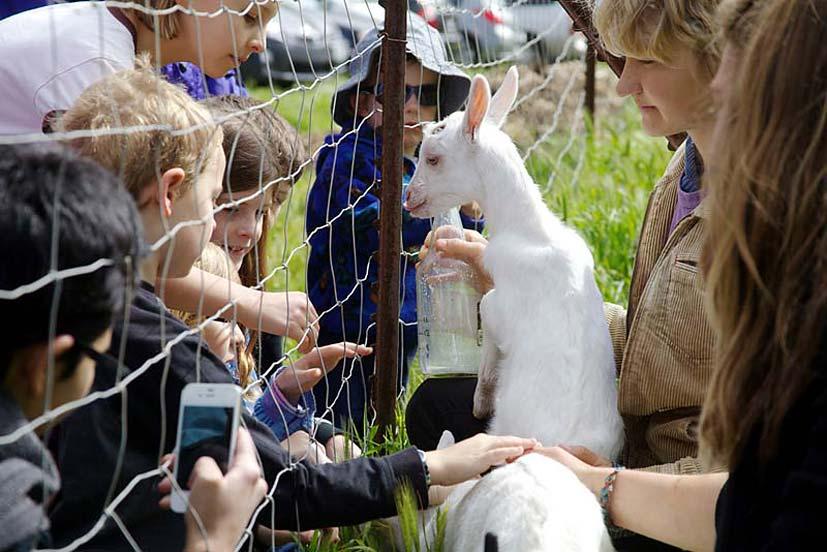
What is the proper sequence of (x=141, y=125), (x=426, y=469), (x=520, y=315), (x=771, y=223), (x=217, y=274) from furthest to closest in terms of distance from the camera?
(x=520, y=315) → (x=217, y=274) → (x=426, y=469) → (x=141, y=125) → (x=771, y=223)

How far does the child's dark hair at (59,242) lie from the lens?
1332 millimetres

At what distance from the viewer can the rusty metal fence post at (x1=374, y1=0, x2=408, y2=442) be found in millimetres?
2598

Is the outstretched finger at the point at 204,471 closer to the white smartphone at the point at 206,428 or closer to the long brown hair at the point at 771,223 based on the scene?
the white smartphone at the point at 206,428

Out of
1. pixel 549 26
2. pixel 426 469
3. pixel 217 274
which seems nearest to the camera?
pixel 426 469

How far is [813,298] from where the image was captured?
1456 millimetres

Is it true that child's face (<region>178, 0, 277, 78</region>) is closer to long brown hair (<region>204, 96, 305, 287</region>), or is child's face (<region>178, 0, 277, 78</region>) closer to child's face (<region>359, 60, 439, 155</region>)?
long brown hair (<region>204, 96, 305, 287</region>)

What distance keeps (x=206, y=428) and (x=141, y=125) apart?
0.55 meters

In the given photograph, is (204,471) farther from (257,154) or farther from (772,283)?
(257,154)

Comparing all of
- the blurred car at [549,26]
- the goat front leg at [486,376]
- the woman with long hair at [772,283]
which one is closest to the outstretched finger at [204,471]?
→ the woman with long hair at [772,283]

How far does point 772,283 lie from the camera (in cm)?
153

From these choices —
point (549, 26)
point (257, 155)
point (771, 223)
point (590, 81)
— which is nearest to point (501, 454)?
point (771, 223)

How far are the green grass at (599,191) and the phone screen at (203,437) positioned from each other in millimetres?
1459

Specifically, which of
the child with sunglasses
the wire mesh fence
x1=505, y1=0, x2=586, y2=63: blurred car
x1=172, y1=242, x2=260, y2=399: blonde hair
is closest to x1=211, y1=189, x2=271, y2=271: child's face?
the wire mesh fence

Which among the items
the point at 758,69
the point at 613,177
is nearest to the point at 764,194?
the point at 758,69
